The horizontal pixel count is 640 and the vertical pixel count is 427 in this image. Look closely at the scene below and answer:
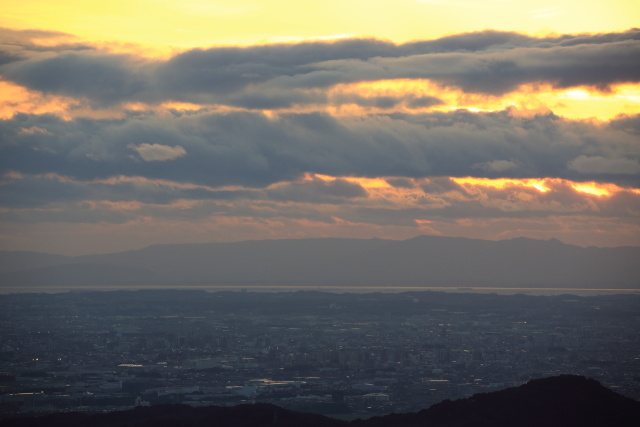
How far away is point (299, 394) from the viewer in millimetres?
67875

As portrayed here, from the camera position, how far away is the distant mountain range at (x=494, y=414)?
41.6 meters

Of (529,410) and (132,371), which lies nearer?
(529,410)

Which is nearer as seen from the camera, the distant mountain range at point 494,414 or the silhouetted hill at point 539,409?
the silhouetted hill at point 539,409

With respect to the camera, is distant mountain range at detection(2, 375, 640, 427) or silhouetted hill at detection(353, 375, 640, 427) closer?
silhouetted hill at detection(353, 375, 640, 427)

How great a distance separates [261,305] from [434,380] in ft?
277

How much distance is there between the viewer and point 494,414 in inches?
1656

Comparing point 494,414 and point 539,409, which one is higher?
point 539,409

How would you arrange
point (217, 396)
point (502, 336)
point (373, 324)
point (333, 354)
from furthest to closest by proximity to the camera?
point (373, 324) < point (502, 336) < point (333, 354) < point (217, 396)

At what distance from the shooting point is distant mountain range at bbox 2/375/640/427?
41.6m

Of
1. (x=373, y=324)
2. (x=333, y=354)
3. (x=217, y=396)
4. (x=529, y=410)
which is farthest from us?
(x=373, y=324)

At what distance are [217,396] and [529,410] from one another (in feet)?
99.5

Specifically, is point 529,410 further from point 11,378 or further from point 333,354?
point 333,354

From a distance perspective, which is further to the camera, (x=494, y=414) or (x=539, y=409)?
(x=539, y=409)

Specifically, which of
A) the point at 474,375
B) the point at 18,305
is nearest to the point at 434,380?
the point at 474,375
